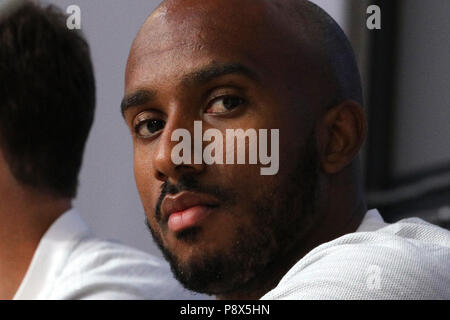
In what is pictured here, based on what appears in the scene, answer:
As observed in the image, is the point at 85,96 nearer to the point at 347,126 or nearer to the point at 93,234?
the point at 93,234

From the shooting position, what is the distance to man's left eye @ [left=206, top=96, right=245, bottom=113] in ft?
2.85

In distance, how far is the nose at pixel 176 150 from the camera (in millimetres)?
840

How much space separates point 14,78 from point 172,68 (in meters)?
0.44

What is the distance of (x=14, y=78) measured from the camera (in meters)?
1.22

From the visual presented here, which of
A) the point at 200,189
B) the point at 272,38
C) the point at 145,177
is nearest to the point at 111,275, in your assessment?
the point at 145,177

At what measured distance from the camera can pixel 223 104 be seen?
87 centimetres

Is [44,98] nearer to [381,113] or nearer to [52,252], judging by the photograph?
[52,252]

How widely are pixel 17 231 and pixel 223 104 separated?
20.2 inches

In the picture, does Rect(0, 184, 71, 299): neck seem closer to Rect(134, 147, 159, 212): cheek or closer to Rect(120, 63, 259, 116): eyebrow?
Rect(134, 147, 159, 212): cheek

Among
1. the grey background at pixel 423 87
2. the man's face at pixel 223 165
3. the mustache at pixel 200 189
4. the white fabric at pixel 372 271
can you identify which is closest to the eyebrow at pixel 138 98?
the man's face at pixel 223 165

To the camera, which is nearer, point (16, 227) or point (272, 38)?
point (272, 38)

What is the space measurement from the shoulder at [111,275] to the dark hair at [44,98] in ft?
0.38

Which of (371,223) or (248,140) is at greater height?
(248,140)
